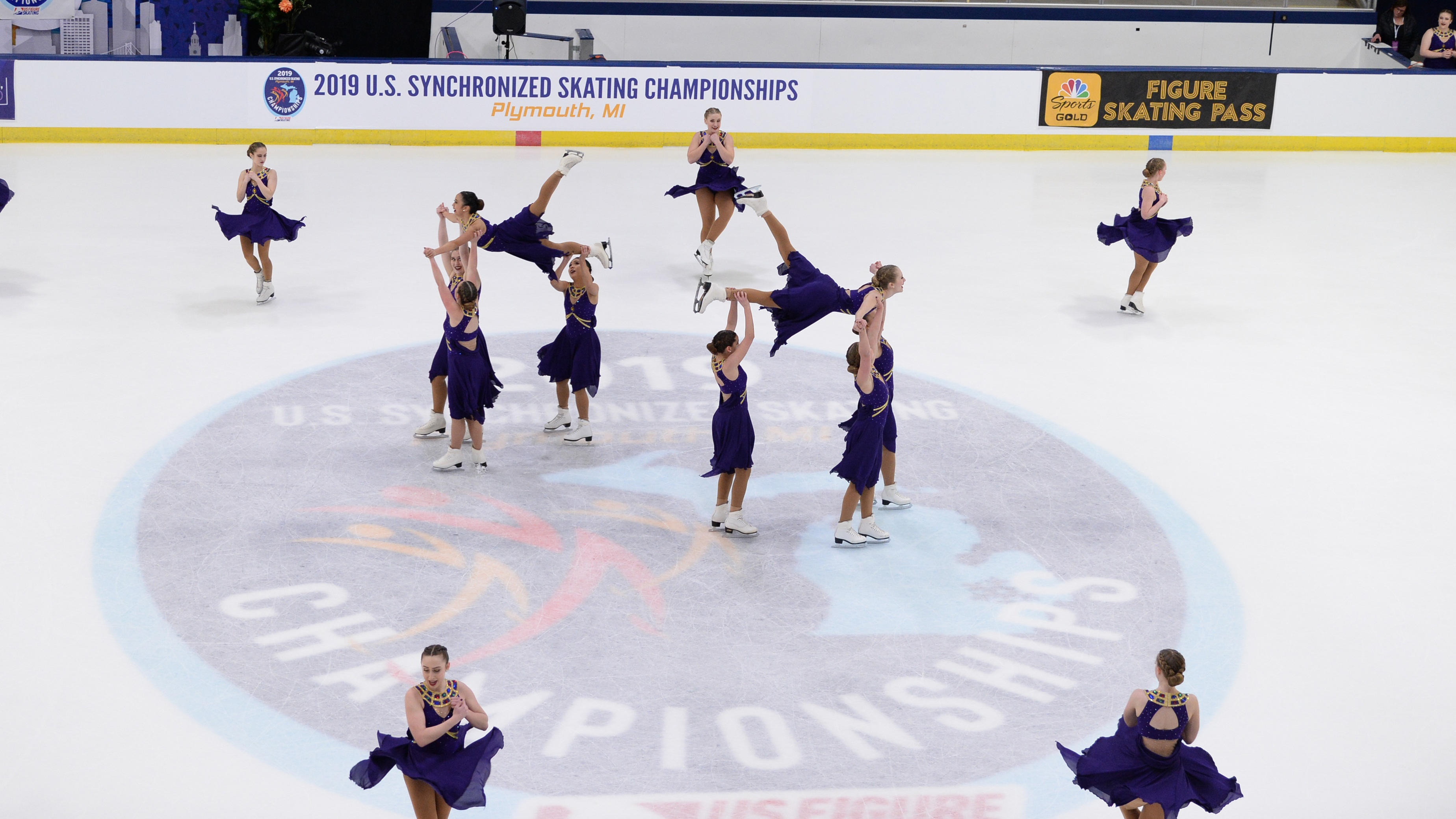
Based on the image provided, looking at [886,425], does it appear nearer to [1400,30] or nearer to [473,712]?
[473,712]

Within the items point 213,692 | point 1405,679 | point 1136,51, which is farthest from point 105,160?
point 1136,51

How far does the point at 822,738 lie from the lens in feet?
21.8

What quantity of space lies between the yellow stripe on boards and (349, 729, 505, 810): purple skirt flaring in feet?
57.9

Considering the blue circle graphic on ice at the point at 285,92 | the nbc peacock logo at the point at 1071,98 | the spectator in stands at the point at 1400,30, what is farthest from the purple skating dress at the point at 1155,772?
the spectator in stands at the point at 1400,30

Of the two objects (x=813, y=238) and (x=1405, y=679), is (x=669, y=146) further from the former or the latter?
(x=1405, y=679)

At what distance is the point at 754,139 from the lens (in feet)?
74.2

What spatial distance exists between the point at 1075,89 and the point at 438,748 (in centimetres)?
2030

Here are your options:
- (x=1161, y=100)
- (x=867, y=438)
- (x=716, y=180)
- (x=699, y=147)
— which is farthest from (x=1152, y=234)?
(x=1161, y=100)

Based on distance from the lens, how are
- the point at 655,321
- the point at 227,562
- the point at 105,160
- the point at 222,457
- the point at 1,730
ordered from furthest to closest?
the point at 105,160
the point at 655,321
the point at 222,457
the point at 227,562
the point at 1,730

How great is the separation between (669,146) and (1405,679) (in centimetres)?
1674

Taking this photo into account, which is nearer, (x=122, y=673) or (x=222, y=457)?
(x=122, y=673)

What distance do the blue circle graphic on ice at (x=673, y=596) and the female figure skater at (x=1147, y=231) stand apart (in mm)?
3459

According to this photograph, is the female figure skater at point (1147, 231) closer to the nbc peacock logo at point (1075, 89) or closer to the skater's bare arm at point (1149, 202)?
the skater's bare arm at point (1149, 202)

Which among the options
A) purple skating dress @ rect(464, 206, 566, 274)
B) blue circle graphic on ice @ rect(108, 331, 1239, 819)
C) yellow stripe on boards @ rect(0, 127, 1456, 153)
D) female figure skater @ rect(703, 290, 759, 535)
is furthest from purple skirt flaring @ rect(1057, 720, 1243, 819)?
yellow stripe on boards @ rect(0, 127, 1456, 153)
